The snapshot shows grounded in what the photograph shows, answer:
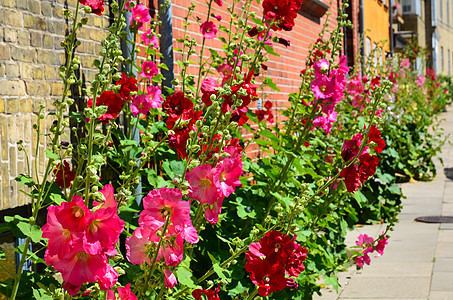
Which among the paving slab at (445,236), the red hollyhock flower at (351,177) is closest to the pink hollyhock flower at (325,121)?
the red hollyhock flower at (351,177)

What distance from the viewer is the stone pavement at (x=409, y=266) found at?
16.7ft

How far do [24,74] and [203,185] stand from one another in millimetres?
1658

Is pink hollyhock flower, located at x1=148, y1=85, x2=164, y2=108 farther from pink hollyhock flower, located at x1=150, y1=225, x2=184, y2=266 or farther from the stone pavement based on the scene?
the stone pavement

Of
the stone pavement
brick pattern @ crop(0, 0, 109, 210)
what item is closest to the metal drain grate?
the stone pavement

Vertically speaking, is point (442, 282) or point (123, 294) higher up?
point (123, 294)

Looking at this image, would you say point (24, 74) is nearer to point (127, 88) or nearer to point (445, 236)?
point (127, 88)

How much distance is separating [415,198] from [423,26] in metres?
27.7

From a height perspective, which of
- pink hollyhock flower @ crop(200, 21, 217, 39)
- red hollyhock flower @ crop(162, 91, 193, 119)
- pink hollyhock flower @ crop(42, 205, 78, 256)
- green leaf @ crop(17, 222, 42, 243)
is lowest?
green leaf @ crop(17, 222, 42, 243)

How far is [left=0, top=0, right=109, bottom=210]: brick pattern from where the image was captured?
3400 mm

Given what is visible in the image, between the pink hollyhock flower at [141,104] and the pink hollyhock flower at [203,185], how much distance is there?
1.56 meters

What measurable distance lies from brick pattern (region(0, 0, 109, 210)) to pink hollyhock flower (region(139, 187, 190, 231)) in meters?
1.54

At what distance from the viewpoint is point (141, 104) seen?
3.79 m

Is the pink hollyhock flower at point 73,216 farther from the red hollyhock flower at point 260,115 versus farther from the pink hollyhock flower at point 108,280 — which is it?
the red hollyhock flower at point 260,115

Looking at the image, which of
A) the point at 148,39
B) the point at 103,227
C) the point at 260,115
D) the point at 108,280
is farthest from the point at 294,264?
the point at 260,115
